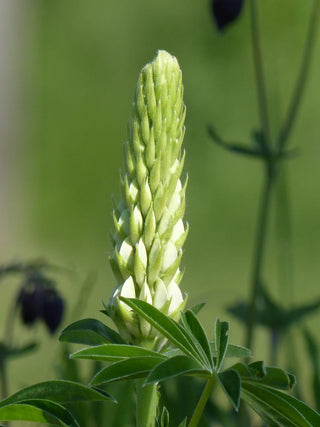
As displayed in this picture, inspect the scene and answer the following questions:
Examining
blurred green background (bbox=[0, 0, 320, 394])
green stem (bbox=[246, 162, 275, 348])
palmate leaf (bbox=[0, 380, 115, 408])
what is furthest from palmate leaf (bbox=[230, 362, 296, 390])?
blurred green background (bbox=[0, 0, 320, 394])

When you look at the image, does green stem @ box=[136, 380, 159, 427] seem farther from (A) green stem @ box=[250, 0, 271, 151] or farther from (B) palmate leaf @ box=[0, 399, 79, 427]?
(A) green stem @ box=[250, 0, 271, 151]

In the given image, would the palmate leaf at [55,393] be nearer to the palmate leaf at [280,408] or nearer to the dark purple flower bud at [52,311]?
the palmate leaf at [280,408]

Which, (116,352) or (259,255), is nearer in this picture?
(116,352)

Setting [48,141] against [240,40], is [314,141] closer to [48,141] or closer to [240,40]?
[240,40]

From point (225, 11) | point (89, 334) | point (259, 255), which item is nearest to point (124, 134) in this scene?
point (225, 11)

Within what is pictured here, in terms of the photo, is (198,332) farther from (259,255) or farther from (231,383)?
(259,255)

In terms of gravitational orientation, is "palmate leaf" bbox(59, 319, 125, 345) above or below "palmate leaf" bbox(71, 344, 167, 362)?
above
